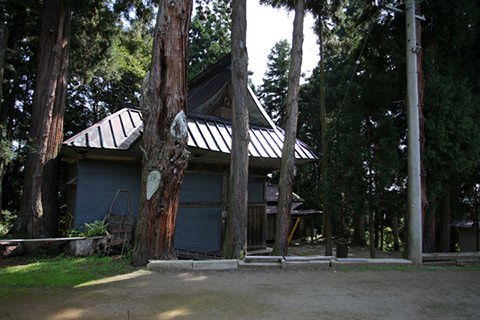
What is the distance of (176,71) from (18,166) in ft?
44.0

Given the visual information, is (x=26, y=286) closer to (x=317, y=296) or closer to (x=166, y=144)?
(x=166, y=144)

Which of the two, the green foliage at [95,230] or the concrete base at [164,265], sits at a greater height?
the green foliage at [95,230]

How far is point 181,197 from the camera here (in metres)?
9.85

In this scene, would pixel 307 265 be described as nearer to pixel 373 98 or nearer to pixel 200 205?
Result: pixel 200 205

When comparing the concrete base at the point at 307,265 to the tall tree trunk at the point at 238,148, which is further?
the tall tree trunk at the point at 238,148

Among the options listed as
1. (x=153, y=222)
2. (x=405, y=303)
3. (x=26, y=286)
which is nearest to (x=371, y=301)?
(x=405, y=303)

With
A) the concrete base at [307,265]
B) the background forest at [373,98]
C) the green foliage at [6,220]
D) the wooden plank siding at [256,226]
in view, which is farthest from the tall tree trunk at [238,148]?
the green foliage at [6,220]

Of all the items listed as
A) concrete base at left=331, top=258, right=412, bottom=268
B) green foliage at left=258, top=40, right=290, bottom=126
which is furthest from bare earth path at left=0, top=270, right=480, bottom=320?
green foliage at left=258, top=40, right=290, bottom=126

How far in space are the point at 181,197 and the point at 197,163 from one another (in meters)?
1.20

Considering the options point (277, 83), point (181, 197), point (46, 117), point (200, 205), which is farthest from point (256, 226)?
point (277, 83)

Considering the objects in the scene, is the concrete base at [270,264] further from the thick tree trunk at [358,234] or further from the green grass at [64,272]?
the thick tree trunk at [358,234]

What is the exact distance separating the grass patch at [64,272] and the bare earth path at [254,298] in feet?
1.24

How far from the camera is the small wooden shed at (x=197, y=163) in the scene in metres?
8.66

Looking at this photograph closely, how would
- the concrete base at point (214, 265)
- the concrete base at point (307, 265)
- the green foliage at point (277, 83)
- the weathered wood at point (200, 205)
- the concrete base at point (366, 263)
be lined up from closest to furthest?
the concrete base at point (214, 265) < the concrete base at point (307, 265) < the concrete base at point (366, 263) < the weathered wood at point (200, 205) < the green foliage at point (277, 83)
